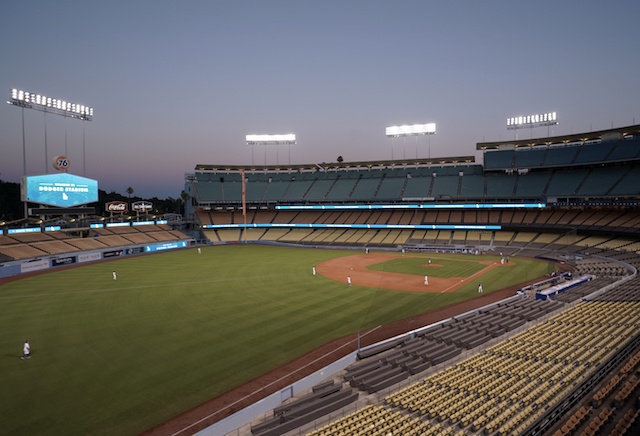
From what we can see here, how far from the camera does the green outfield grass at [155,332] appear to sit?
1463 centimetres

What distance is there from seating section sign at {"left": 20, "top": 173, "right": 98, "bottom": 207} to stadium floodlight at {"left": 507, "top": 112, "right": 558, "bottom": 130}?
233 ft

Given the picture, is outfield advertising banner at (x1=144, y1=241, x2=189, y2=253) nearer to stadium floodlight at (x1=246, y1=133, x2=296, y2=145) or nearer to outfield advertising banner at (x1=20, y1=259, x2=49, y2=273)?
outfield advertising banner at (x1=20, y1=259, x2=49, y2=273)

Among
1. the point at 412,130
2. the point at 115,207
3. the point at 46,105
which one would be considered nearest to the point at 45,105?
the point at 46,105

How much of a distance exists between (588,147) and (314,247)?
157ft

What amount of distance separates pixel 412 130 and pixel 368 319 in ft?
195

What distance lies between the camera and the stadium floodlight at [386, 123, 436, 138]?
7438cm

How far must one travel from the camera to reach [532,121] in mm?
64250

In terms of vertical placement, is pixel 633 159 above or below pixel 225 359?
above

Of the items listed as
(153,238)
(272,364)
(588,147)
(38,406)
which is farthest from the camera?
(153,238)

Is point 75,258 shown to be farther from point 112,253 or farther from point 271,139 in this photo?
point 271,139

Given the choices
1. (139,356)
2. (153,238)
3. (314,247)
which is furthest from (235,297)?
(153,238)

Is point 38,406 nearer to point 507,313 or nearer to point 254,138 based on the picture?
point 507,313

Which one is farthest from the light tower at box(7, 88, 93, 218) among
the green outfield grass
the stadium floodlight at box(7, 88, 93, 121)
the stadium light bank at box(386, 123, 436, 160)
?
the stadium light bank at box(386, 123, 436, 160)

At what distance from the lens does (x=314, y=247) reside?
65375 mm
